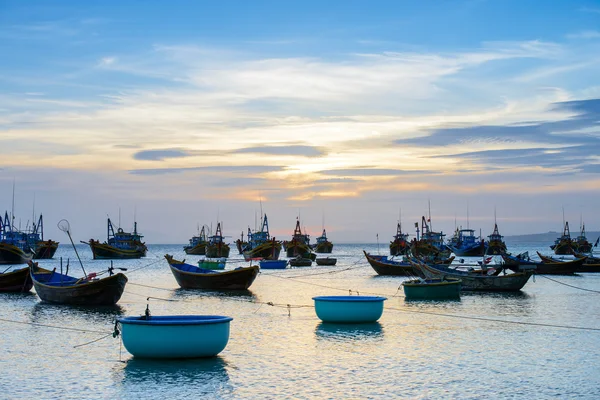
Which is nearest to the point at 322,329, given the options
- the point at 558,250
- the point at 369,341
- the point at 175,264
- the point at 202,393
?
the point at 369,341

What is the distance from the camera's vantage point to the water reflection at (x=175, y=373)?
1700 cm


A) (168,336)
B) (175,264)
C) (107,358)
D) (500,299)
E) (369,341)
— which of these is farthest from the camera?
(175,264)

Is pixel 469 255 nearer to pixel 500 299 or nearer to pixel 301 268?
pixel 301 268

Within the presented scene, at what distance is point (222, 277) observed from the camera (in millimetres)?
45406

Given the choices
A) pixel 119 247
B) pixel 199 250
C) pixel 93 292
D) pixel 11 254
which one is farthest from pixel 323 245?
pixel 93 292

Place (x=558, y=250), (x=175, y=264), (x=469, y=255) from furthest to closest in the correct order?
1. (x=469, y=255)
2. (x=558, y=250)
3. (x=175, y=264)

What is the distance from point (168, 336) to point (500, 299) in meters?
26.6

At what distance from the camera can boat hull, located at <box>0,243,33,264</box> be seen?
9631 centimetres

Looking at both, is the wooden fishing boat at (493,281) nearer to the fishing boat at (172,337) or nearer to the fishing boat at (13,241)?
the fishing boat at (172,337)

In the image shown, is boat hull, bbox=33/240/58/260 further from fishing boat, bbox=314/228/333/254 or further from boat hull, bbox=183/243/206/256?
fishing boat, bbox=314/228/333/254

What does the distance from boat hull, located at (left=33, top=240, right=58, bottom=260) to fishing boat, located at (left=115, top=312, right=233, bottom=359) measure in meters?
114

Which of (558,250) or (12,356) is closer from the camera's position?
(12,356)

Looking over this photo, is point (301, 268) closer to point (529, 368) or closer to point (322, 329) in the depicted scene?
point (322, 329)

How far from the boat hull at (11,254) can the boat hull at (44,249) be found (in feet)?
85.8
